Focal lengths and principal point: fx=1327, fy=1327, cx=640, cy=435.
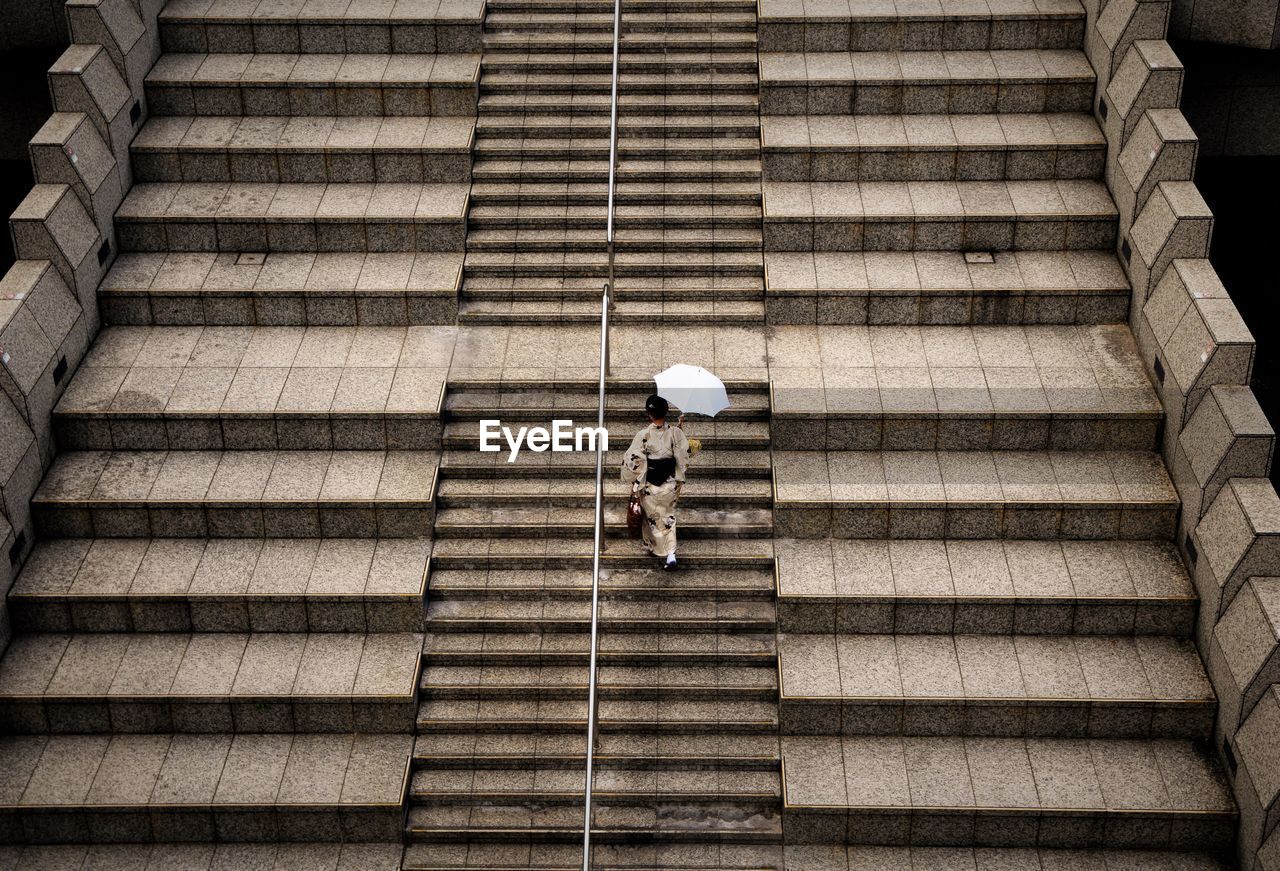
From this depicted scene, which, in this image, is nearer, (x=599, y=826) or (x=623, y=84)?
(x=599, y=826)

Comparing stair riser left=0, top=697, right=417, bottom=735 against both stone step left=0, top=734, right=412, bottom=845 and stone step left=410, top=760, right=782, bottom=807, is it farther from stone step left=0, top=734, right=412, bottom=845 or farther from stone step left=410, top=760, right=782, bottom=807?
stone step left=410, top=760, right=782, bottom=807

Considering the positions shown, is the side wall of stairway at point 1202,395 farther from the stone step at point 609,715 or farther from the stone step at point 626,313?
the stone step at point 626,313

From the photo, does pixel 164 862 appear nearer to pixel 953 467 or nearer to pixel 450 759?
pixel 450 759

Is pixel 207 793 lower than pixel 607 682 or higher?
lower

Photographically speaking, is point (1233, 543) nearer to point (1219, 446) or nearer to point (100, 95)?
point (1219, 446)

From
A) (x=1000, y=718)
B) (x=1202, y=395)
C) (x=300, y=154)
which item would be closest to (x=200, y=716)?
(x=300, y=154)

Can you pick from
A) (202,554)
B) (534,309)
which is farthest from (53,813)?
(534,309)

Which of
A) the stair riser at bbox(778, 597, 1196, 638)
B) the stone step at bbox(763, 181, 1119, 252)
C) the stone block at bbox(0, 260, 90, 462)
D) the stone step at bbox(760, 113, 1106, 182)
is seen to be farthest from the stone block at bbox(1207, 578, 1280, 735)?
the stone block at bbox(0, 260, 90, 462)
